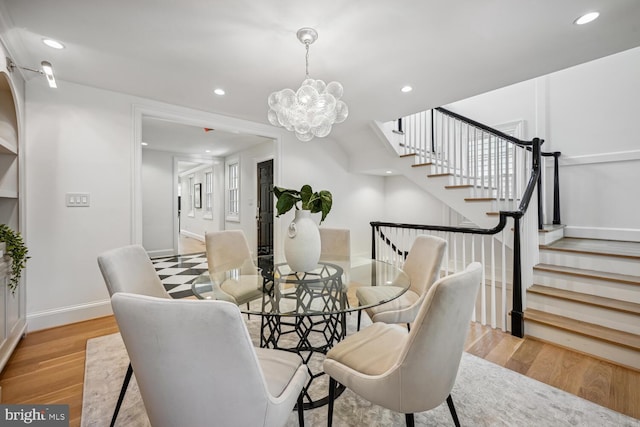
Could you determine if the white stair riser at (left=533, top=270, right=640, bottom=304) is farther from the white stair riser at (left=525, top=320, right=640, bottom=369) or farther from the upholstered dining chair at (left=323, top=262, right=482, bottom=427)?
the upholstered dining chair at (left=323, top=262, right=482, bottom=427)

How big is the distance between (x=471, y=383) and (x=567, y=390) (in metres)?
0.55

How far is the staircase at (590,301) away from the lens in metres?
2.00

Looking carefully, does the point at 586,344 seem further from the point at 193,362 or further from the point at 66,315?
the point at 66,315

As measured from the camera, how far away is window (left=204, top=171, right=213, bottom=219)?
7.55 meters

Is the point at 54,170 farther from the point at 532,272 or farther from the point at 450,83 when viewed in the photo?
the point at 532,272

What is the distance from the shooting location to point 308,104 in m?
1.95

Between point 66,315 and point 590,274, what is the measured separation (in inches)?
192

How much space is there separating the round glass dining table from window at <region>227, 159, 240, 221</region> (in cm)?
435

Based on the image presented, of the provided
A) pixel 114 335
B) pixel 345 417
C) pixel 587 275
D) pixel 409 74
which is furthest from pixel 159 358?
pixel 587 275

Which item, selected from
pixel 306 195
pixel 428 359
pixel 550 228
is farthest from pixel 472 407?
pixel 550 228

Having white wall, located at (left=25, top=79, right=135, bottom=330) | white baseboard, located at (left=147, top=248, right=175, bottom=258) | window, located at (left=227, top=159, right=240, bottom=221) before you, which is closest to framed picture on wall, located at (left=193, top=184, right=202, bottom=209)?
window, located at (left=227, top=159, right=240, bottom=221)

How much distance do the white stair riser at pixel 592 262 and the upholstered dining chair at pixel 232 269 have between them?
3005mm

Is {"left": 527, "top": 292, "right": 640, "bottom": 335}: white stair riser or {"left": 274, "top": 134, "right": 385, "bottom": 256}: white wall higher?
{"left": 274, "top": 134, "right": 385, "bottom": 256}: white wall

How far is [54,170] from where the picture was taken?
99.7 inches
